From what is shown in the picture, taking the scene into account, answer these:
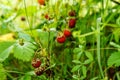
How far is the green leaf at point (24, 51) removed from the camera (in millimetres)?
1127

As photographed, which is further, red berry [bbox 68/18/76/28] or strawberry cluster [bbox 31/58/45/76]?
red berry [bbox 68/18/76/28]

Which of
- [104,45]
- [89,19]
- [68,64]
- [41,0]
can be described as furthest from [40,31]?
[89,19]

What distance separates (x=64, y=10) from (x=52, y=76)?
51 centimetres

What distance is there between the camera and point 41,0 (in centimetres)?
127

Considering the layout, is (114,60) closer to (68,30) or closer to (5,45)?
(68,30)

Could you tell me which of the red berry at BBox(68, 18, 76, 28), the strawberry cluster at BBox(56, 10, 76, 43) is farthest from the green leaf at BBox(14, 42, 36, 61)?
the red berry at BBox(68, 18, 76, 28)

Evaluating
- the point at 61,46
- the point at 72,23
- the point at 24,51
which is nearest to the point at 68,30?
the point at 72,23

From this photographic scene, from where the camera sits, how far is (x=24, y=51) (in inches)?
44.6

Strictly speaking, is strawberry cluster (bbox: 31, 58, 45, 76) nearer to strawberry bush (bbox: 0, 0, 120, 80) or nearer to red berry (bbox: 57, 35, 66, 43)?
strawberry bush (bbox: 0, 0, 120, 80)

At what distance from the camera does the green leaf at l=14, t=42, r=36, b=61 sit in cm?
113

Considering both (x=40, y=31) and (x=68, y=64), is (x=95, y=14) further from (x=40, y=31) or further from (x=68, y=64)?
(x=40, y=31)

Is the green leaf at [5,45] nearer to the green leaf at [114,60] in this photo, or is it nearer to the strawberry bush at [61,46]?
the strawberry bush at [61,46]

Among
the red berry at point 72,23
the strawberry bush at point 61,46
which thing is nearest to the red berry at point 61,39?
the strawberry bush at point 61,46

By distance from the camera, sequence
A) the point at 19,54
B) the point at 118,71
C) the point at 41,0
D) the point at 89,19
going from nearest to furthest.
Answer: the point at 19,54
the point at 41,0
the point at 118,71
the point at 89,19
